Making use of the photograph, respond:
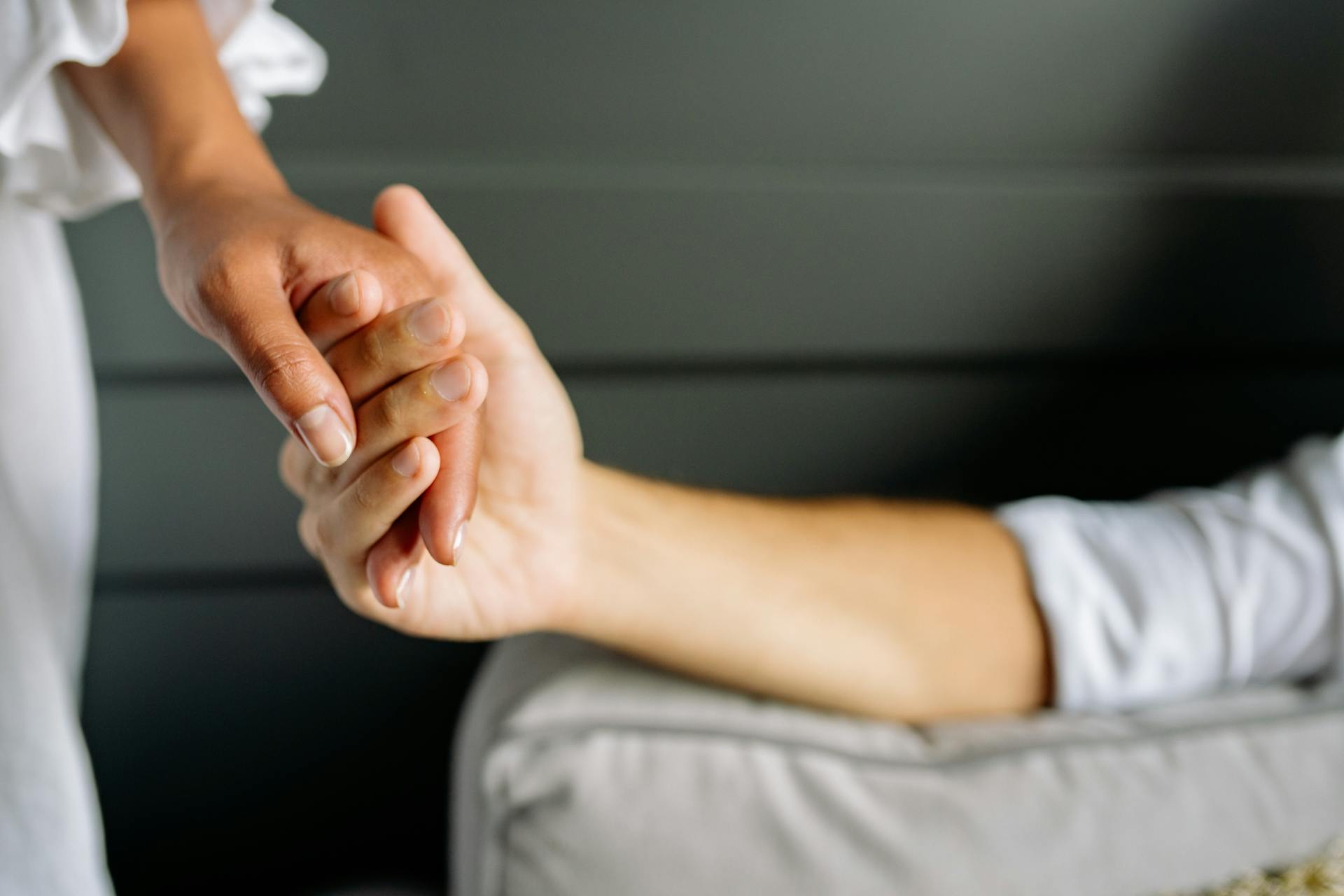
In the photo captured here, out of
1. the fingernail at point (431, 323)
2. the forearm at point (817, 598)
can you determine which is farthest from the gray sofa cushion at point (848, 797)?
the fingernail at point (431, 323)

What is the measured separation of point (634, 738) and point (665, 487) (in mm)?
148

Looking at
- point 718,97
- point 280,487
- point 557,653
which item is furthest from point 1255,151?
point 280,487

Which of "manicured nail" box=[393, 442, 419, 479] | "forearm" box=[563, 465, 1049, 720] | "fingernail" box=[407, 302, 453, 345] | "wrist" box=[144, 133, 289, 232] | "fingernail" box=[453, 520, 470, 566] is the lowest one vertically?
"forearm" box=[563, 465, 1049, 720]

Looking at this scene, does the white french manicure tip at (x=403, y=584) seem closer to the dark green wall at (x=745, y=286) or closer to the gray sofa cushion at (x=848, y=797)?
the gray sofa cushion at (x=848, y=797)

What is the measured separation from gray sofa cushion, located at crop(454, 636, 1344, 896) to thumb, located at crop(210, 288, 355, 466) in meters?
0.25

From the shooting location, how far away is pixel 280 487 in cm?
74

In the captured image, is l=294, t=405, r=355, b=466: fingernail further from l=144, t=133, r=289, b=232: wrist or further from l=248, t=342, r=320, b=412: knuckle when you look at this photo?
l=144, t=133, r=289, b=232: wrist

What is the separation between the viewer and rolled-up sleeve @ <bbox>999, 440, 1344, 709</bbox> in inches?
23.8

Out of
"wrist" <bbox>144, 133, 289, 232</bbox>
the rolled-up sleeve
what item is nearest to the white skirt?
"wrist" <bbox>144, 133, 289, 232</bbox>

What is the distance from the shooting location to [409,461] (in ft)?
1.13

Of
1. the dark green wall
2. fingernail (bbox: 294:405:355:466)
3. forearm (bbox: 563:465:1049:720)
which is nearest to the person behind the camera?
fingernail (bbox: 294:405:355:466)

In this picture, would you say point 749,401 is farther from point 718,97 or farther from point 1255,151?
point 1255,151

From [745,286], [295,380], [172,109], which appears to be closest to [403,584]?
[295,380]

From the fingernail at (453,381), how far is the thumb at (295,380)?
3 centimetres
